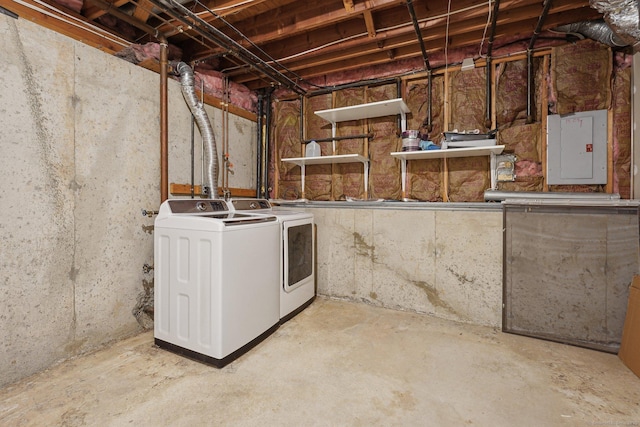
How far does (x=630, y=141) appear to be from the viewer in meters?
2.36

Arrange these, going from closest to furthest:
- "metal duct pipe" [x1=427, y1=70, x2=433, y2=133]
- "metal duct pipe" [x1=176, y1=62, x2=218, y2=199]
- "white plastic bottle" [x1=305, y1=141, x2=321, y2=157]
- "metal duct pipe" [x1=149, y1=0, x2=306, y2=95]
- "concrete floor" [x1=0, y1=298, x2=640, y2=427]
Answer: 1. "concrete floor" [x1=0, y1=298, x2=640, y2=427]
2. "metal duct pipe" [x1=149, y1=0, x2=306, y2=95]
3. "metal duct pipe" [x1=176, y1=62, x2=218, y2=199]
4. "metal duct pipe" [x1=427, y1=70, x2=433, y2=133]
5. "white plastic bottle" [x1=305, y1=141, x2=321, y2=157]

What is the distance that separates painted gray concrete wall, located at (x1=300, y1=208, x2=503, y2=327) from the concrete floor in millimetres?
410

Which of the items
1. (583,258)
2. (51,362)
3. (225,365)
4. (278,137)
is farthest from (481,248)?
(51,362)

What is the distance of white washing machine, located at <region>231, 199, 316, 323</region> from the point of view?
249 centimetres

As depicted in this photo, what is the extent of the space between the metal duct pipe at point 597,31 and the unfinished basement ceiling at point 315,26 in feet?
0.21

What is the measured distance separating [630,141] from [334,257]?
2724mm

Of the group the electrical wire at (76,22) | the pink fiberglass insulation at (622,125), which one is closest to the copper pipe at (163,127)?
the electrical wire at (76,22)

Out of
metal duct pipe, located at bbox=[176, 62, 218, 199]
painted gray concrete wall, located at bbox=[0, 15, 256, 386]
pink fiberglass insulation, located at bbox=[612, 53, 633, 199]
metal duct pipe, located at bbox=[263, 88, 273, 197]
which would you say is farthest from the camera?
metal duct pipe, located at bbox=[263, 88, 273, 197]

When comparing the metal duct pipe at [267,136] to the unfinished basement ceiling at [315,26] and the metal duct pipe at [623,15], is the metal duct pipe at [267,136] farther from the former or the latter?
the metal duct pipe at [623,15]

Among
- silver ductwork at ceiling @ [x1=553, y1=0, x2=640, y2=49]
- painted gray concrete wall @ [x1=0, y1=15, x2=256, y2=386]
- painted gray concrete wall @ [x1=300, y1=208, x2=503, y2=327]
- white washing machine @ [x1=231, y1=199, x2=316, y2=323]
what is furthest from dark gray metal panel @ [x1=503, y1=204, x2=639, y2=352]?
painted gray concrete wall @ [x1=0, y1=15, x2=256, y2=386]

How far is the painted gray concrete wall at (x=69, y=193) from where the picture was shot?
1.71 m

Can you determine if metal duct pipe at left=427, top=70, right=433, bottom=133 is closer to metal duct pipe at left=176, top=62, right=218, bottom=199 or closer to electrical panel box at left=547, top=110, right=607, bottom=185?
electrical panel box at left=547, top=110, right=607, bottom=185

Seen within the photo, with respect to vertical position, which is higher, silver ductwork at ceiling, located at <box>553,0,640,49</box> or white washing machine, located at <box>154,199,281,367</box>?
silver ductwork at ceiling, located at <box>553,0,640,49</box>

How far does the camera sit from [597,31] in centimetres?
234
